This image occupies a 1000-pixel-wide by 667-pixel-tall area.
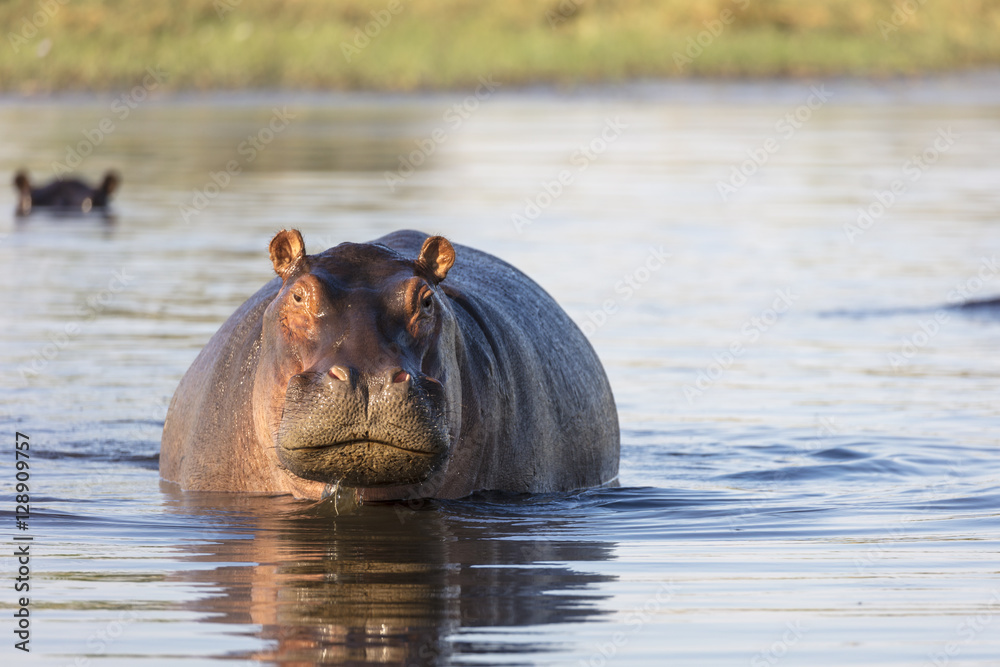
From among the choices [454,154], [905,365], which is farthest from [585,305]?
[454,154]

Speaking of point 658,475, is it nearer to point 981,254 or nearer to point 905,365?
point 905,365

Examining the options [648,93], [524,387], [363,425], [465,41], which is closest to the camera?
[363,425]

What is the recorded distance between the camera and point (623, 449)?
8.72 m

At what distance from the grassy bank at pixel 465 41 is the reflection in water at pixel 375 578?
41750 mm

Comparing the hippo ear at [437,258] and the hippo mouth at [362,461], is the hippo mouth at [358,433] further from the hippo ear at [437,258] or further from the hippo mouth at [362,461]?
the hippo ear at [437,258]

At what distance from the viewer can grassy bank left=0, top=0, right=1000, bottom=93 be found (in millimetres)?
49344

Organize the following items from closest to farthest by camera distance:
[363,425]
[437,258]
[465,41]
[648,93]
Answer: [363,425] < [437,258] < [648,93] < [465,41]

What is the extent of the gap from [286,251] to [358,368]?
83cm

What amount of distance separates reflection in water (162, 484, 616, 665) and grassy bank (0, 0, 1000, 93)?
41750 millimetres

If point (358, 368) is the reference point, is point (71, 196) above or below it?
above

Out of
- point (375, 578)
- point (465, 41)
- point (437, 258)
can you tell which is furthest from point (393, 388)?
point (465, 41)

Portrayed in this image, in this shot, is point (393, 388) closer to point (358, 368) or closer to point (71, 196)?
point (358, 368)

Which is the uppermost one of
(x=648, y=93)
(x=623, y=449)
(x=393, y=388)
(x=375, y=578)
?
(x=648, y=93)

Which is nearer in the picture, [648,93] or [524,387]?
[524,387]
